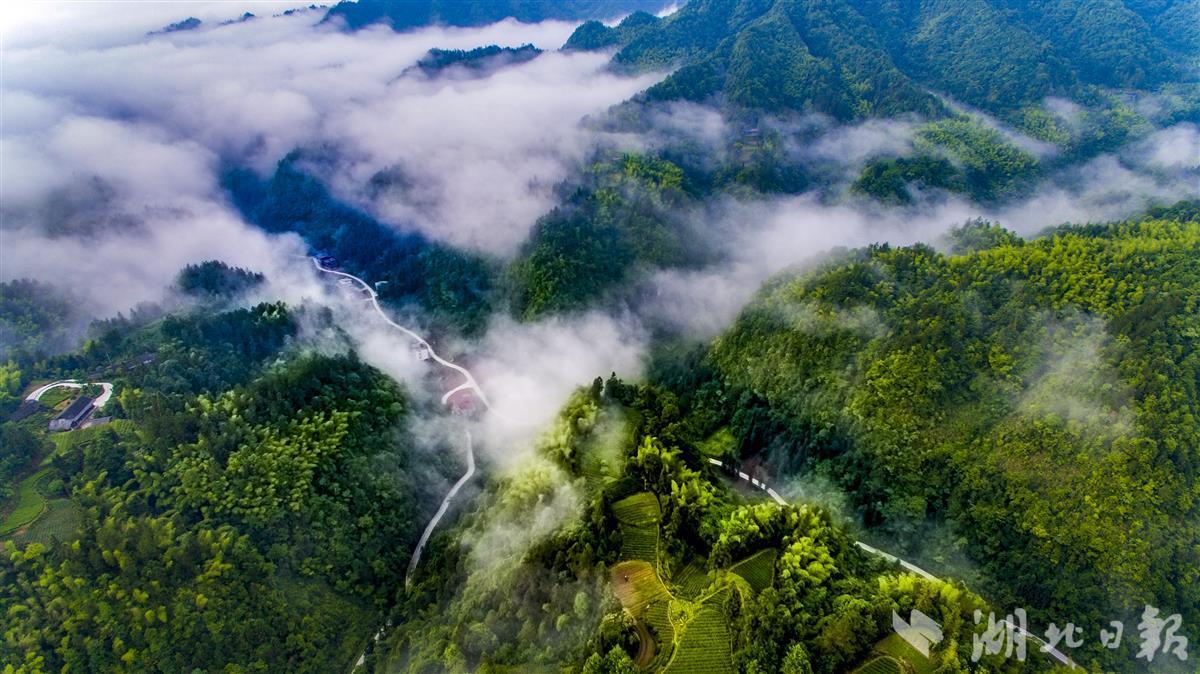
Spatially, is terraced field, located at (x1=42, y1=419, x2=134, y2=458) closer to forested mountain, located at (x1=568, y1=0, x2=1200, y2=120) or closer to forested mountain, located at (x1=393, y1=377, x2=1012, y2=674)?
forested mountain, located at (x1=393, y1=377, x2=1012, y2=674)

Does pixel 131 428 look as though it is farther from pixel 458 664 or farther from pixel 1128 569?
pixel 1128 569

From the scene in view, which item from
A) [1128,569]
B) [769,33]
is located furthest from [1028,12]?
[1128,569]

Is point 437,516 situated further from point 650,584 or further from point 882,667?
point 882,667

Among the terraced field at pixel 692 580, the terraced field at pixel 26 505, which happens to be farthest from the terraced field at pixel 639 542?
the terraced field at pixel 26 505

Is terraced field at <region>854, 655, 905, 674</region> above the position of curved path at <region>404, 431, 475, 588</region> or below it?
above

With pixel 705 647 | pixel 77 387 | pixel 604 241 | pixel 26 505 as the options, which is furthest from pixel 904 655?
pixel 77 387

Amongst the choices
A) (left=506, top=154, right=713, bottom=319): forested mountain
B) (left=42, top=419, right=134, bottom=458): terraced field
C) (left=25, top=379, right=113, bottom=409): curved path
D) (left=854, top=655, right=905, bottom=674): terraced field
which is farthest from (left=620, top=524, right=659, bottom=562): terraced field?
(left=25, top=379, right=113, bottom=409): curved path
